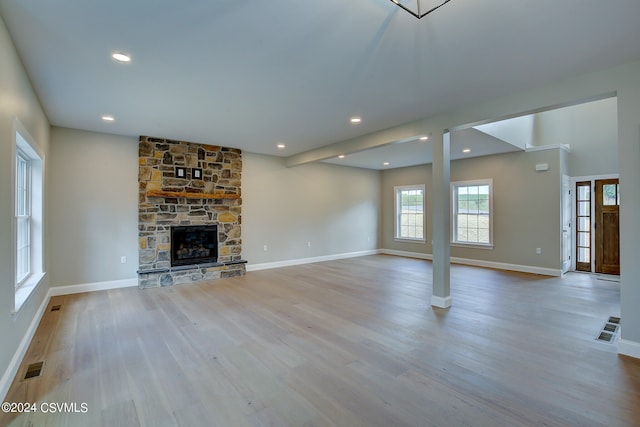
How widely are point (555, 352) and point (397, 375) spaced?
1.66 meters

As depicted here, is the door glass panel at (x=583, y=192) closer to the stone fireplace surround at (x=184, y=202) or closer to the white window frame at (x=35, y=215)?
the stone fireplace surround at (x=184, y=202)

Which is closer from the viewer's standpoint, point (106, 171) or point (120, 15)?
point (120, 15)

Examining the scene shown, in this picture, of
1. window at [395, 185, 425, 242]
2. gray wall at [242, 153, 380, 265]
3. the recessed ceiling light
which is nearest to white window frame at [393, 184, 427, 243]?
window at [395, 185, 425, 242]

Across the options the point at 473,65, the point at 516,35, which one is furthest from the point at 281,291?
the point at 516,35

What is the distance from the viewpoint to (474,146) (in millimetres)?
6301

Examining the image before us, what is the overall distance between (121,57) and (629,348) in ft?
17.3

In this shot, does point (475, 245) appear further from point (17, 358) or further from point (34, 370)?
point (17, 358)

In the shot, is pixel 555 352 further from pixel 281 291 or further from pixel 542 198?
pixel 542 198

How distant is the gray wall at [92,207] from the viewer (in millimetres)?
4902

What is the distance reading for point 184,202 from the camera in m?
5.94

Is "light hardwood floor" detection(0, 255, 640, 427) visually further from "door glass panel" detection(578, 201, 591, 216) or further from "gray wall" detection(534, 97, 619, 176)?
"gray wall" detection(534, 97, 619, 176)

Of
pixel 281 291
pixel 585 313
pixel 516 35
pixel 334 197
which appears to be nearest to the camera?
pixel 516 35

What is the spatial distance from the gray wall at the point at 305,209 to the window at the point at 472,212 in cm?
243

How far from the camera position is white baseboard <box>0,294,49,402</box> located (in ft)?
7.22
